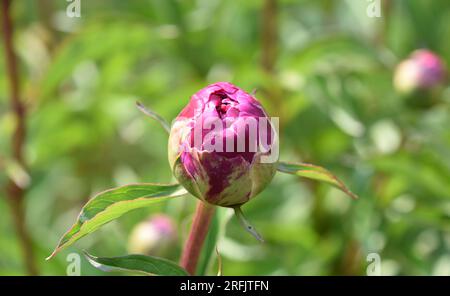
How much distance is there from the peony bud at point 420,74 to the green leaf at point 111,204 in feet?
2.10

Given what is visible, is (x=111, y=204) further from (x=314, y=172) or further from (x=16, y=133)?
(x=16, y=133)

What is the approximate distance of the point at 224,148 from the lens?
0.64m

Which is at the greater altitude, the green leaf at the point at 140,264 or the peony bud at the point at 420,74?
the peony bud at the point at 420,74

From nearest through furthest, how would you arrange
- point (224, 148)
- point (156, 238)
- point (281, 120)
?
point (224, 148) < point (156, 238) < point (281, 120)

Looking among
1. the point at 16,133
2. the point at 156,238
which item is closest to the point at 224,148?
the point at 156,238

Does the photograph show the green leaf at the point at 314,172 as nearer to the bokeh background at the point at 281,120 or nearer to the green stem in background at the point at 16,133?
the bokeh background at the point at 281,120

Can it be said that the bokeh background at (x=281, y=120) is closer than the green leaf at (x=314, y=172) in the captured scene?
No

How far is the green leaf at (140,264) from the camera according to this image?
651mm

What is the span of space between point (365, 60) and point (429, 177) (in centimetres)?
24

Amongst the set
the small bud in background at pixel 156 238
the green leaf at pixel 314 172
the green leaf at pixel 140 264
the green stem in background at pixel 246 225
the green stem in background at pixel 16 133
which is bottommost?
the green leaf at pixel 140 264

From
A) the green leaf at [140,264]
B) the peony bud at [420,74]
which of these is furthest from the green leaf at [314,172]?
the peony bud at [420,74]

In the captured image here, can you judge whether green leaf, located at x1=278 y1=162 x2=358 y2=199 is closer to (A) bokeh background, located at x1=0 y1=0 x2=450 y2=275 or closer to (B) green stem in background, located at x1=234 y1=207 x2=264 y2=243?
(B) green stem in background, located at x1=234 y1=207 x2=264 y2=243

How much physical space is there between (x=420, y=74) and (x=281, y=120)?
0.90ft

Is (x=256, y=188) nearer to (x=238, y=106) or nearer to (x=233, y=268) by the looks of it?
(x=238, y=106)
